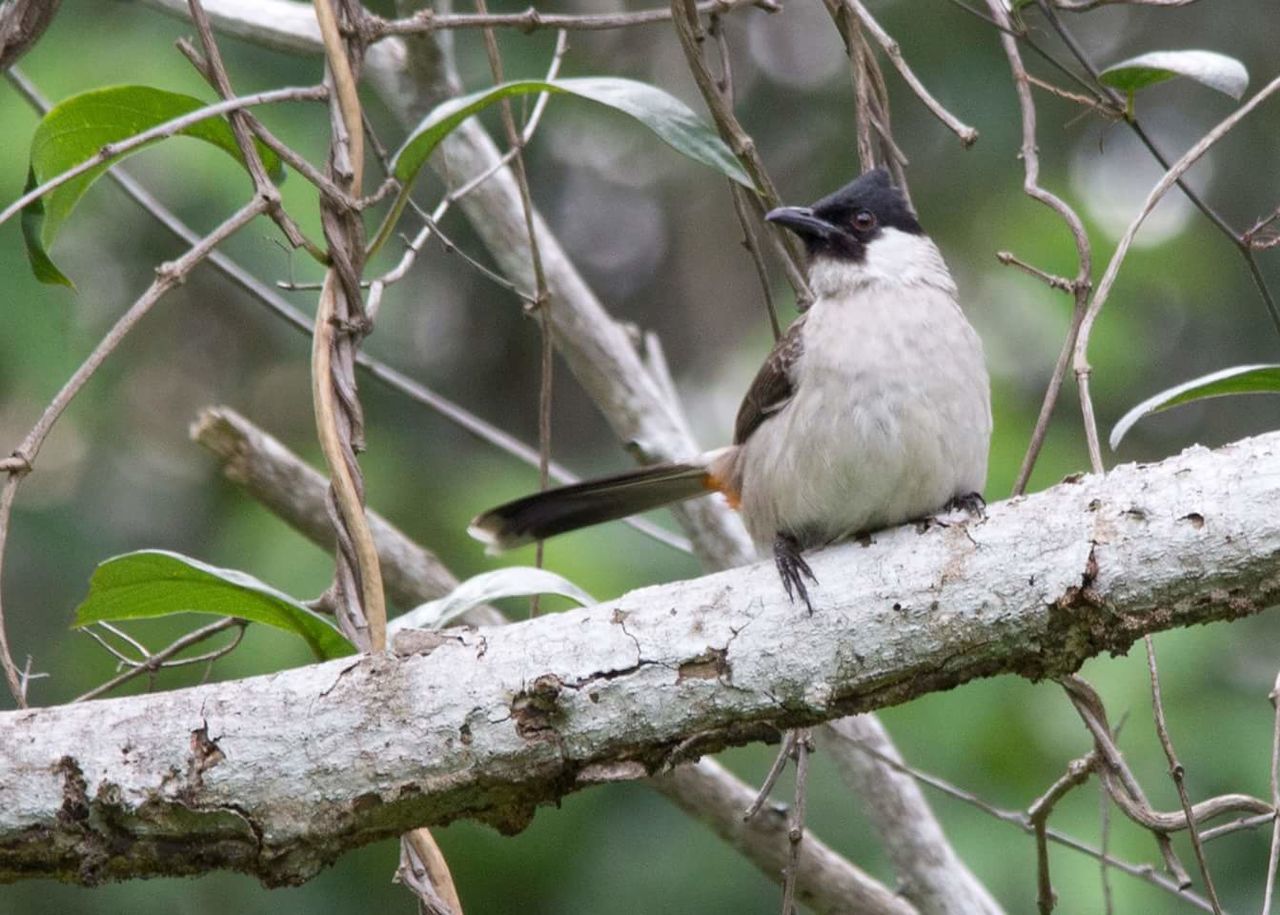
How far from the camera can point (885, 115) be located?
279cm

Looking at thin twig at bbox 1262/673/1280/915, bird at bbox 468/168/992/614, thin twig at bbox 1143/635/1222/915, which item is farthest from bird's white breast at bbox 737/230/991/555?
thin twig at bbox 1262/673/1280/915

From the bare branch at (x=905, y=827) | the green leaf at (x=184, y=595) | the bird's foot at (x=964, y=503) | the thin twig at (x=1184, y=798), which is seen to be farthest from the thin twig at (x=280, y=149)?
the bare branch at (x=905, y=827)

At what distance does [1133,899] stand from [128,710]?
2902 millimetres

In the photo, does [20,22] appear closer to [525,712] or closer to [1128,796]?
[525,712]

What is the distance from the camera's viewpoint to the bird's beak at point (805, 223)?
3.04 meters

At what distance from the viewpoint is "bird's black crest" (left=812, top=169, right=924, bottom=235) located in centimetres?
304

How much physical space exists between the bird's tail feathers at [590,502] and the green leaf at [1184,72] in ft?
3.99

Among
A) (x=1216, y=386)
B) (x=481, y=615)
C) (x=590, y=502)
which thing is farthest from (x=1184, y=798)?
(x=481, y=615)

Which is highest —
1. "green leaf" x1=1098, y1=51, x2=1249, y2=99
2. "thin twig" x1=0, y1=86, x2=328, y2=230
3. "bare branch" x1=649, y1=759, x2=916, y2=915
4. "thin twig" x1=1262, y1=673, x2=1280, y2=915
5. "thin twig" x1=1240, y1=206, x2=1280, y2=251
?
"green leaf" x1=1098, y1=51, x2=1249, y2=99

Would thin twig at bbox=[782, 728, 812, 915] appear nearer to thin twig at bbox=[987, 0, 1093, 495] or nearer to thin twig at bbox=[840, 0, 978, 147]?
thin twig at bbox=[987, 0, 1093, 495]

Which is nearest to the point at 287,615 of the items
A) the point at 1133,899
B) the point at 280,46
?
the point at 280,46

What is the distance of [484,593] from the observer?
7.73 feet

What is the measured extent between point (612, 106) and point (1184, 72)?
2.85 ft

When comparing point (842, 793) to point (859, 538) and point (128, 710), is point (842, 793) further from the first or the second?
point (128, 710)
